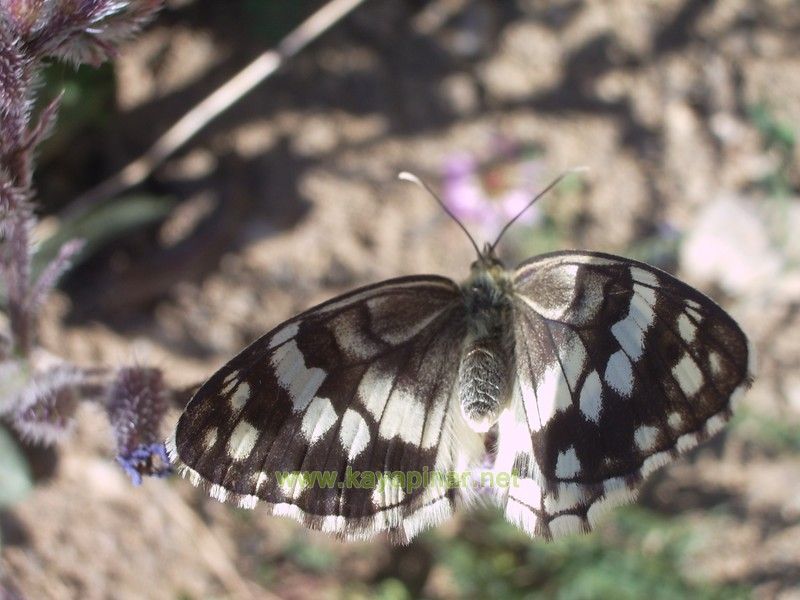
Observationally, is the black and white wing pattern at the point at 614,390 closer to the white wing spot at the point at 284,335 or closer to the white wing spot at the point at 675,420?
the white wing spot at the point at 675,420

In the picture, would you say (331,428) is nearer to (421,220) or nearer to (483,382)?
(483,382)

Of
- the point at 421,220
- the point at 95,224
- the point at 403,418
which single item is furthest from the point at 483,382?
the point at 421,220

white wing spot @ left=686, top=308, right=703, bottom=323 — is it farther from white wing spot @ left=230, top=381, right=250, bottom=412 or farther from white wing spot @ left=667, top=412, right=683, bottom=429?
white wing spot @ left=230, top=381, right=250, bottom=412

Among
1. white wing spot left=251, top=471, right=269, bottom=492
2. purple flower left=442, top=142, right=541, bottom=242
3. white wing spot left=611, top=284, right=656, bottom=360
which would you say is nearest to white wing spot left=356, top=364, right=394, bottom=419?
white wing spot left=251, top=471, right=269, bottom=492

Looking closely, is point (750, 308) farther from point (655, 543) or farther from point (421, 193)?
point (421, 193)

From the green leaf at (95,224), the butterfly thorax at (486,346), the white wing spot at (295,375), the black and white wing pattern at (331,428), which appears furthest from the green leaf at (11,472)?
the butterfly thorax at (486,346)

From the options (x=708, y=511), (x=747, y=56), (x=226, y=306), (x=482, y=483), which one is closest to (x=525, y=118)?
(x=747, y=56)
